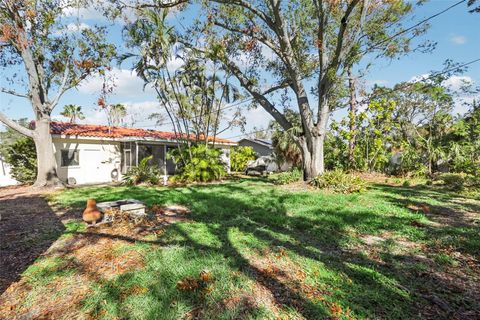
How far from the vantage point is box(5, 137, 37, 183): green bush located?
13.7 meters

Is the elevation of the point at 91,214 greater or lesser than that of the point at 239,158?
lesser

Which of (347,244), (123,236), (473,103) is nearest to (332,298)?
→ (347,244)

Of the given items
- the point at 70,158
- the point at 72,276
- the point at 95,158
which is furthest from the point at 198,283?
the point at 95,158

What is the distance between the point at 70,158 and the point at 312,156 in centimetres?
1357

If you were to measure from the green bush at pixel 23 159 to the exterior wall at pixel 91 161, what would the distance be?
118 centimetres

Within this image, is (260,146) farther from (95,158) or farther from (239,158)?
(95,158)

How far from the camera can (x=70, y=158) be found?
1476 centimetres

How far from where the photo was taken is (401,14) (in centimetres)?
1025

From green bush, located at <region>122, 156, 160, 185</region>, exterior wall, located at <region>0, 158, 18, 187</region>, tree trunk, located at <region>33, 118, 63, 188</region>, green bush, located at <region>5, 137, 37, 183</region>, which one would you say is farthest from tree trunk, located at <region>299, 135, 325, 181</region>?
exterior wall, located at <region>0, 158, 18, 187</region>

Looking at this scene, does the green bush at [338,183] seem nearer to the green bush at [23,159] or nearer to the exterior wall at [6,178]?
the green bush at [23,159]

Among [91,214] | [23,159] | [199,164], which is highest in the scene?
[23,159]

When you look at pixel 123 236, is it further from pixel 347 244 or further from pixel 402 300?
pixel 402 300

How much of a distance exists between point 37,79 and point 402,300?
15.4 meters

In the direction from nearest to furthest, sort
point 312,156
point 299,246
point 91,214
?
point 299,246, point 91,214, point 312,156
